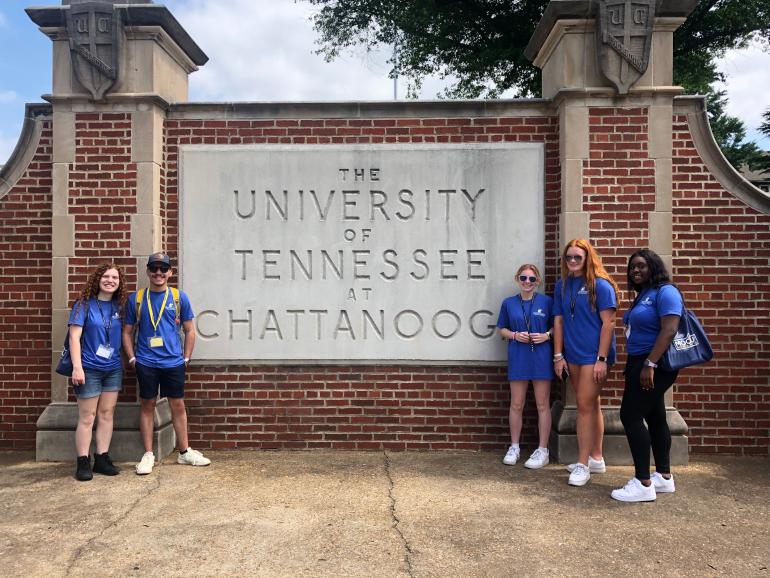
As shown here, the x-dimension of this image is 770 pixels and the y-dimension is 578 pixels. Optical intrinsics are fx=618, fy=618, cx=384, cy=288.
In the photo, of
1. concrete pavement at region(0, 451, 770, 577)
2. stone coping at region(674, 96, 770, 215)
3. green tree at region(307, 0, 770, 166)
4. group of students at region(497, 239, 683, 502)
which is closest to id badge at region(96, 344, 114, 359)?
concrete pavement at region(0, 451, 770, 577)

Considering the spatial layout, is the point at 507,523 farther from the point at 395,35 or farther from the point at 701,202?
the point at 395,35

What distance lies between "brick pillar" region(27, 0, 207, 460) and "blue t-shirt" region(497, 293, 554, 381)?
305 cm

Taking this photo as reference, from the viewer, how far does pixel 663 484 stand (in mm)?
4355

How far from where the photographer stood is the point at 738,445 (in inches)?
210

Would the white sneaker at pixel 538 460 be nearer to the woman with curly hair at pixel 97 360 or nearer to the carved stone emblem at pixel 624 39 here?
the carved stone emblem at pixel 624 39

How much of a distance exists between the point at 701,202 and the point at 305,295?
3541mm

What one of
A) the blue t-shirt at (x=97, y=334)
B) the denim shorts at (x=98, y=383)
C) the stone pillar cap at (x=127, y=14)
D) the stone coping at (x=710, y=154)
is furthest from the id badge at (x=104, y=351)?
the stone coping at (x=710, y=154)

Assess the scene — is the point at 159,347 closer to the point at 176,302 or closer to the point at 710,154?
the point at 176,302

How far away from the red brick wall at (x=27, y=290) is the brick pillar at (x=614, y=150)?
4.54 metres

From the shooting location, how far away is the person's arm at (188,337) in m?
5.01

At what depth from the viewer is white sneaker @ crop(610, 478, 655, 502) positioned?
4176 mm

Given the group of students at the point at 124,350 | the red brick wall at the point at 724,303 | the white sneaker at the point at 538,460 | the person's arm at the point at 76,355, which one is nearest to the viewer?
the person's arm at the point at 76,355

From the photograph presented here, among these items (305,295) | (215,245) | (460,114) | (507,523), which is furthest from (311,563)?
(460,114)

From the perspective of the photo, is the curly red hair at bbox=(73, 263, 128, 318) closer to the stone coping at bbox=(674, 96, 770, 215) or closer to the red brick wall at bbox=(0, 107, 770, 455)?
the red brick wall at bbox=(0, 107, 770, 455)
